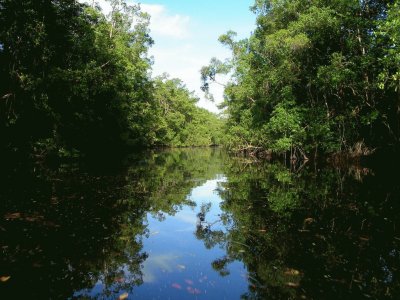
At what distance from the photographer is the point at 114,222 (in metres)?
6.82

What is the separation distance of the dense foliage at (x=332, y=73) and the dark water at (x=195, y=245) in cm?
1055

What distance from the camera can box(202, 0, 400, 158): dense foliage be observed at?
17922mm

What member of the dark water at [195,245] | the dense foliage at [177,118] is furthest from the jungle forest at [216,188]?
the dense foliage at [177,118]

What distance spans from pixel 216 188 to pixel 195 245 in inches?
277

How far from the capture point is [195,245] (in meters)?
6.00

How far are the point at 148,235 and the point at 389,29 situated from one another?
1509 centimetres

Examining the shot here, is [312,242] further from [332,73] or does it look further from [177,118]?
[177,118]

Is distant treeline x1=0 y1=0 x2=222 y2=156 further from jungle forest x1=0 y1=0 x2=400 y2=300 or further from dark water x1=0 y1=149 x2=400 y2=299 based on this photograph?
dark water x1=0 y1=149 x2=400 y2=299

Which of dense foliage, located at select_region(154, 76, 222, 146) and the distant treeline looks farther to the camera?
dense foliage, located at select_region(154, 76, 222, 146)

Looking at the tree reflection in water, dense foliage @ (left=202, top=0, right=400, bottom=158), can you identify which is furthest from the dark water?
dense foliage @ (left=202, top=0, right=400, bottom=158)

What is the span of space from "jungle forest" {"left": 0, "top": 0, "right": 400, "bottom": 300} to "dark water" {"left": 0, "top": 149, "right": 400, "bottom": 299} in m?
0.03

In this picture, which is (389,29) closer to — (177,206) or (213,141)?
(177,206)

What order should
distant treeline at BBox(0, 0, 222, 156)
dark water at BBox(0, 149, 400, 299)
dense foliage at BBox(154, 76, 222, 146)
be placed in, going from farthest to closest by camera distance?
1. dense foliage at BBox(154, 76, 222, 146)
2. distant treeline at BBox(0, 0, 222, 156)
3. dark water at BBox(0, 149, 400, 299)

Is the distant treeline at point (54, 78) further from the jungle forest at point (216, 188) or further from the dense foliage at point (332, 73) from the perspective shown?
the dense foliage at point (332, 73)
